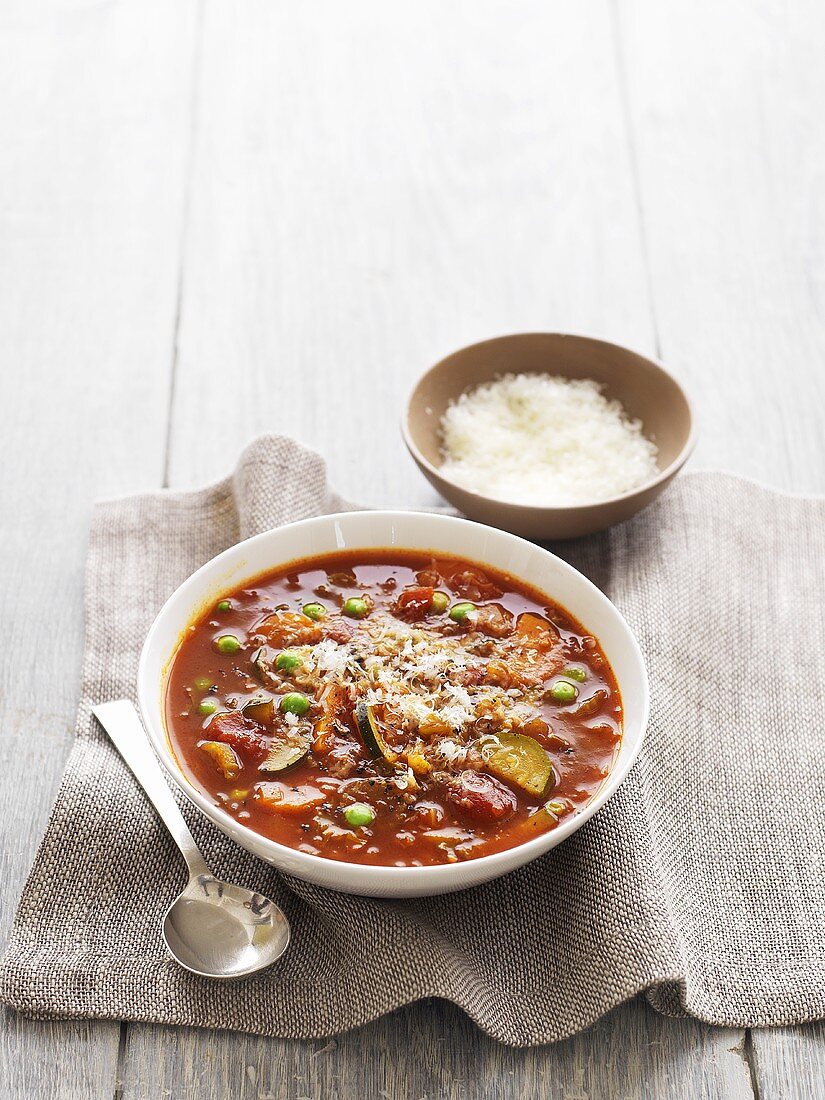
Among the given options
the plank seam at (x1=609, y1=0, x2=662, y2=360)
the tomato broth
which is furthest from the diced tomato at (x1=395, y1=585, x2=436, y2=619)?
the plank seam at (x1=609, y1=0, x2=662, y2=360)

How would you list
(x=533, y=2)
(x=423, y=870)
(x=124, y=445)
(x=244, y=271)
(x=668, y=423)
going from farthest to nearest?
(x=533, y=2) < (x=244, y=271) < (x=124, y=445) < (x=668, y=423) < (x=423, y=870)

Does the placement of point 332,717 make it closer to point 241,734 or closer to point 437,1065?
point 241,734

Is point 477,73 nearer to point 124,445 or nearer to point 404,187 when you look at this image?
point 404,187

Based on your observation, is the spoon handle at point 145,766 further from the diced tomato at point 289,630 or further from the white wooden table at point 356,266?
the diced tomato at point 289,630

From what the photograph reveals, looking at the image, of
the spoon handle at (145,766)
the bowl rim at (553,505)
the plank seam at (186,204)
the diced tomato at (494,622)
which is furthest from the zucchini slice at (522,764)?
the plank seam at (186,204)

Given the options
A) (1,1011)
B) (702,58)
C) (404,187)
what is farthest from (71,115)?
(1,1011)

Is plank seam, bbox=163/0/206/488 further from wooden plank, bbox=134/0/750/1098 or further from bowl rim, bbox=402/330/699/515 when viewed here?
bowl rim, bbox=402/330/699/515
